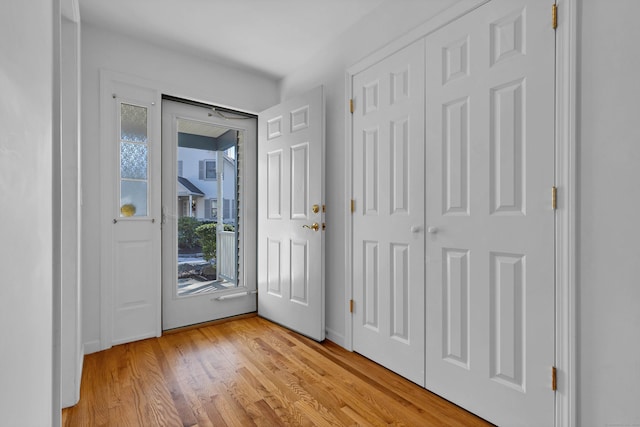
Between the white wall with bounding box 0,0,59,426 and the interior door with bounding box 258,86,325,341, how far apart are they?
6.00 feet

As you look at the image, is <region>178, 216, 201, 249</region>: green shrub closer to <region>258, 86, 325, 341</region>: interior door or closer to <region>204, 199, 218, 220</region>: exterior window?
<region>204, 199, 218, 220</region>: exterior window

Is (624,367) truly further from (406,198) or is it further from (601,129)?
(406,198)

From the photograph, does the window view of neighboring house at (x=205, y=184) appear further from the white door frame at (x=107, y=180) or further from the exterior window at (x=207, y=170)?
the white door frame at (x=107, y=180)

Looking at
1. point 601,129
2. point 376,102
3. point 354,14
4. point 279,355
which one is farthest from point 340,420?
point 354,14

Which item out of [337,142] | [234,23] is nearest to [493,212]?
[337,142]

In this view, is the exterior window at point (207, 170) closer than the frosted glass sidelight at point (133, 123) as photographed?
No

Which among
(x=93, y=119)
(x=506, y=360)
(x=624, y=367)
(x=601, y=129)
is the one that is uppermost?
(x=93, y=119)

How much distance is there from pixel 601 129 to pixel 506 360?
1096 millimetres

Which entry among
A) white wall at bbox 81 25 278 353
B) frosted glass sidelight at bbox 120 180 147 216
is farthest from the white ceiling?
frosted glass sidelight at bbox 120 180 147 216

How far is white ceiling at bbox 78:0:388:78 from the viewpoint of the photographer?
2.19 meters

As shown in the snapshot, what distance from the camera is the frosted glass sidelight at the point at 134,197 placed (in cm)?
254

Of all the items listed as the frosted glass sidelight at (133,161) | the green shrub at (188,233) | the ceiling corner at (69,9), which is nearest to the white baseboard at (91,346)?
the green shrub at (188,233)

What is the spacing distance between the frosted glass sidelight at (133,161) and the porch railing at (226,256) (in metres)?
0.92

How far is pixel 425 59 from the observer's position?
1870mm
